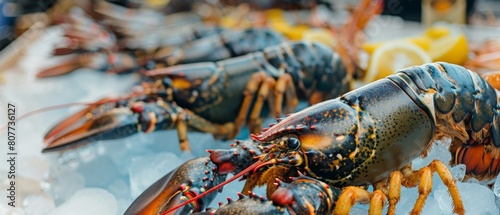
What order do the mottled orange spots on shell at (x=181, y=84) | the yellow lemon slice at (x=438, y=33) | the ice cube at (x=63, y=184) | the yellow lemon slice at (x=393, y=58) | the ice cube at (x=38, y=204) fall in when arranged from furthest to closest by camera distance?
1. the yellow lemon slice at (x=438, y=33)
2. the yellow lemon slice at (x=393, y=58)
3. the mottled orange spots on shell at (x=181, y=84)
4. the ice cube at (x=63, y=184)
5. the ice cube at (x=38, y=204)

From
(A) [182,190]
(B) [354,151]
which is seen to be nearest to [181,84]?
(A) [182,190]

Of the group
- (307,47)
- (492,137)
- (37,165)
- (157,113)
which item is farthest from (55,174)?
(492,137)

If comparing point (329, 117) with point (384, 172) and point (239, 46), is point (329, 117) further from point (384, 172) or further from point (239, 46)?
point (239, 46)

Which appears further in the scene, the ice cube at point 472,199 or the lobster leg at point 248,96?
the lobster leg at point 248,96

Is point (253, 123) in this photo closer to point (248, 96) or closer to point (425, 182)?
point (248, 96)

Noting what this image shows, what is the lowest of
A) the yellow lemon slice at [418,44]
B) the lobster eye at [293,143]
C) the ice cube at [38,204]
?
the ice cube at [38,204]

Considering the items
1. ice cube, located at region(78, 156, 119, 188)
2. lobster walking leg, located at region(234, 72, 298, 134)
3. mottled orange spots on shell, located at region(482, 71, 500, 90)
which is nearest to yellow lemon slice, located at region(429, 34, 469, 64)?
mottled orange spots on shell, located at region(482, 71, 500, 90)

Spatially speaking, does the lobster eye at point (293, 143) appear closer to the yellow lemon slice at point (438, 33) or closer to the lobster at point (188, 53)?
the lobster at point (188, 53)

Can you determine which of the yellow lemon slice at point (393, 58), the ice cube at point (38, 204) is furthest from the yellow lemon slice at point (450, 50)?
the ice cube at point (38, 204)
